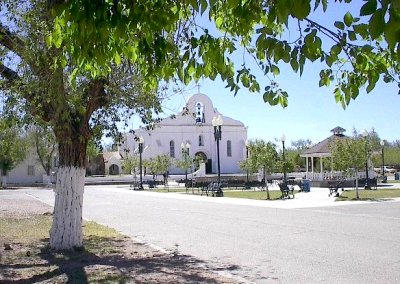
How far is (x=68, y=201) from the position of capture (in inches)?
428

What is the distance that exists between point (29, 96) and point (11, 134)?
8540 millimetres

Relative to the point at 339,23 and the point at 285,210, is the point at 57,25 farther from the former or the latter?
the point at 285,210

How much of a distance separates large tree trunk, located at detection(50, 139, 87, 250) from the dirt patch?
28cm

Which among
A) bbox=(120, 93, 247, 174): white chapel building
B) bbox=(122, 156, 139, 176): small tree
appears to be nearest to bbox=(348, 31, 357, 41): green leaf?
bbox=(122, 156, 139, 176): small tree

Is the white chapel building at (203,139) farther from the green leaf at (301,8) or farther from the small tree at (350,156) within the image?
the green leaf at (301,8)

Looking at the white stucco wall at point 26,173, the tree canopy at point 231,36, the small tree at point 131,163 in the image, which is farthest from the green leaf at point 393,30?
the white stucco wall at point 26,173

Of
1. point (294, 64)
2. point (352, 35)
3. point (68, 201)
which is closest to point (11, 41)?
point (68, 201)

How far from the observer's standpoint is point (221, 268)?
927cm

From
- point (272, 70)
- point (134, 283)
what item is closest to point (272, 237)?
point (134, 283)

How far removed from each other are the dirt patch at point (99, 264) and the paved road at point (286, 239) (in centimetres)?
65

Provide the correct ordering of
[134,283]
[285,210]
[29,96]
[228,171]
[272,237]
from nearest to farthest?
[134,283] < [29,96] < [272,237] < [285,210] < [228,171]

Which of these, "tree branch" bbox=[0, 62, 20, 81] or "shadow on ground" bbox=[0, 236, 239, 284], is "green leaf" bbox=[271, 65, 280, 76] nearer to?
"shadow on ground" bbox=[0, 236, 239, 284]

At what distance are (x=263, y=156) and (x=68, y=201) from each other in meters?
21.9

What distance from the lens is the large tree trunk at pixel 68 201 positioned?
1086 cm
